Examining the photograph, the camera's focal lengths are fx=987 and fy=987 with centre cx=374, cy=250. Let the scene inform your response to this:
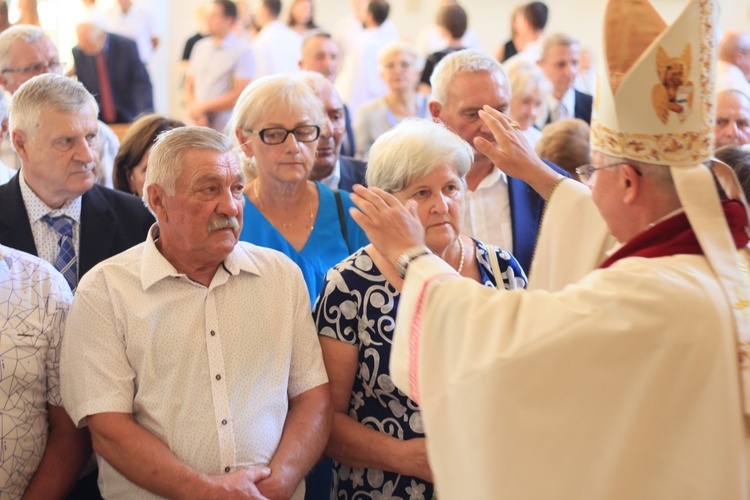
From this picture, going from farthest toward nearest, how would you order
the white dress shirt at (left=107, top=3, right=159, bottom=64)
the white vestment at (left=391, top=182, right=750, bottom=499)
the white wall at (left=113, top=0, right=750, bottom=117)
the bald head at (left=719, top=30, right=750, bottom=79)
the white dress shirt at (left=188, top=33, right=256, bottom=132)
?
the white wall at (left=113, top=0, right=750, bottom=117) → the white dress shirt at (left=107, top=3, right=159, bottom=64) → the white dress shirt at (left=188, top=33, right=256, bottom=132) → the bald head at (left=719, top=30, right=750, bottom=79) → the white vestment at (left=391, top=182, right=750, bottom=499)

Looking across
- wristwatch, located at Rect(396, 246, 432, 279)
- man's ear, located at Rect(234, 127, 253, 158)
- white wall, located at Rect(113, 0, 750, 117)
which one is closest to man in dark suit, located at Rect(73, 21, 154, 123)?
man's ear, located at Rect(234, 127, 253, 158)

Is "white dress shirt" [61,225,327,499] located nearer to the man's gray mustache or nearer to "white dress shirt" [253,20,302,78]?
the man's gray mustache

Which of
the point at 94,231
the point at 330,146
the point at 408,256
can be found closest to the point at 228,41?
the point at 330,146

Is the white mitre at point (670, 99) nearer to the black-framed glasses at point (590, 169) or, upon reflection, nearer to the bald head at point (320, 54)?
the black-framed glasses at point (590, 169)

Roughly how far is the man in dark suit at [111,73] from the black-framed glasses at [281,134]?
4.05 m

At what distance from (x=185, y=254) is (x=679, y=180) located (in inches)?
57.3

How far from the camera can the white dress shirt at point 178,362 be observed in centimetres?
282

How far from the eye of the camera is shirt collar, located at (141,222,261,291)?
9.41 feet

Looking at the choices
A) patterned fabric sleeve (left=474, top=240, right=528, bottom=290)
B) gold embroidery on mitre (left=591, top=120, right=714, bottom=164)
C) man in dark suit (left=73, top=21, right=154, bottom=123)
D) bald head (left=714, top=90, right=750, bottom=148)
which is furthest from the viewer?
man in dark suit (left=73, top=21, right=154, bottom=123)

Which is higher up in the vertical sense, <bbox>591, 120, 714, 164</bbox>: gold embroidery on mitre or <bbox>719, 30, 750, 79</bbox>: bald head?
<bbox>591, 120, 714, 164</bbox>: gold embroidery on mitre

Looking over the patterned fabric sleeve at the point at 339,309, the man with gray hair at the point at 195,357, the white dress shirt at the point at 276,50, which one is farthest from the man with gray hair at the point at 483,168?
the white dress shirt at the point at 276,50

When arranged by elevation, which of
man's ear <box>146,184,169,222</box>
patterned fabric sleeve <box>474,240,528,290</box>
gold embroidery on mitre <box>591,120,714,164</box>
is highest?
gold embroidery on mitre <box>591,120,714,164</box>

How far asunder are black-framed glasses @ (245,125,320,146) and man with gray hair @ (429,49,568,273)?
0.57 m

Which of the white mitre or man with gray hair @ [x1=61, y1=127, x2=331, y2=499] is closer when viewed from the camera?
the white mitre
